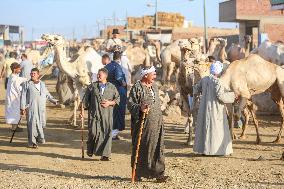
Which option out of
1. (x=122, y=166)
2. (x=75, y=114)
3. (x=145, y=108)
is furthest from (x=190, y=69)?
(x=75, y=114)

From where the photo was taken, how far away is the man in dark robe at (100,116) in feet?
29.0

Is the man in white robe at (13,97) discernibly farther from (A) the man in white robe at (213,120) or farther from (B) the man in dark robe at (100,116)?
(A) the man in white robe at (213,120)

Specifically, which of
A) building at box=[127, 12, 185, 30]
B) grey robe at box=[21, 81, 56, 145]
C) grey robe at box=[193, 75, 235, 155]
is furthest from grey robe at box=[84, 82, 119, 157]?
building at box=[127, 12, 185, 30]

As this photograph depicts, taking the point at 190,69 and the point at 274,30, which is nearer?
the point at 190,69

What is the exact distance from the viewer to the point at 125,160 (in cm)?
909

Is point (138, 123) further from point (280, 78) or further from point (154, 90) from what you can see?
point (280, 78)

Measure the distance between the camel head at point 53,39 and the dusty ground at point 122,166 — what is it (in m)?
2.26

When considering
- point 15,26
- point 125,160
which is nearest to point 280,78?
point 125,160

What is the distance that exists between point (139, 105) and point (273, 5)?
25.1 ft

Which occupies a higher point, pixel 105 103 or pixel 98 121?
pixel 105 103

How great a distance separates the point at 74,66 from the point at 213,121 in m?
4.99

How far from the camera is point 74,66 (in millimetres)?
12984

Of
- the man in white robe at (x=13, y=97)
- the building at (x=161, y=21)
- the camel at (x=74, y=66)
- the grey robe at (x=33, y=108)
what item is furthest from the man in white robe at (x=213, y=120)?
the building at (x=161, y=21)

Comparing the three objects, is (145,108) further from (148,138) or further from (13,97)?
(13,97)
